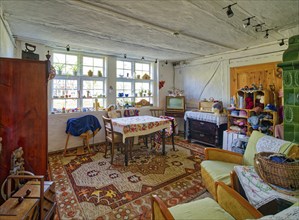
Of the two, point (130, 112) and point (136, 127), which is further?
point (130, 112)

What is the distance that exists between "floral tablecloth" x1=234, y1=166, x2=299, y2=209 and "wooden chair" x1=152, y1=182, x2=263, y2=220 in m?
0.10

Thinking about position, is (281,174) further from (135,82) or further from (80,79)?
(135,82)

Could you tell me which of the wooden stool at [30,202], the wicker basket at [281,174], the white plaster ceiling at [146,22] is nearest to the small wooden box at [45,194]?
the wooden stool at [30,202]

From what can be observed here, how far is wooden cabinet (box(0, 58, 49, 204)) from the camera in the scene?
1.68 metres

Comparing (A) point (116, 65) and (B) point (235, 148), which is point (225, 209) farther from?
(A) point (116, 65)

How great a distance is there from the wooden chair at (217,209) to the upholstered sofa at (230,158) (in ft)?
1.48

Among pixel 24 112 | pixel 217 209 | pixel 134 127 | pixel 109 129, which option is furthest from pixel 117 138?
pixel 217 209

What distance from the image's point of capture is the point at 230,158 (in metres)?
2.37

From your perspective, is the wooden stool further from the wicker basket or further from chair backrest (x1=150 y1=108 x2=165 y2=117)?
chair backrest (x1=150 y1=108 x2=165 y2=117)

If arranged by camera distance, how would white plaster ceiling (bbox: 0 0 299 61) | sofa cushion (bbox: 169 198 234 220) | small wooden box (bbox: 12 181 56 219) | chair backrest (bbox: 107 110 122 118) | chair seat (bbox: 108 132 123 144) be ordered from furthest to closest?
chair backrest (bbox: 107 110 122 118)
chair seat (bbox: 108 132 123 144)
white plaster ceiling (bbox: 0 0 299 61)
small wooden box (bbox: 12 181 56 219)
sofa cushion (bbox: 169 198 234 220)

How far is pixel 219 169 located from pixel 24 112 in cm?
237

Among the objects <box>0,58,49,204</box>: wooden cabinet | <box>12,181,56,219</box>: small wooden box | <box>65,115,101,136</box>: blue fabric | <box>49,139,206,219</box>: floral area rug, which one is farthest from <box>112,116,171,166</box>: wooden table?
<box>12,181,56,219</box>: small wooden box

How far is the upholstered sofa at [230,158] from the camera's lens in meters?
1.78


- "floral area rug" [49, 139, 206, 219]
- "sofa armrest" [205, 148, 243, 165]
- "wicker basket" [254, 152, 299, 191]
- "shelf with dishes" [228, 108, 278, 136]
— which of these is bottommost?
"floral area rug" [49, 139, 206, 219]
